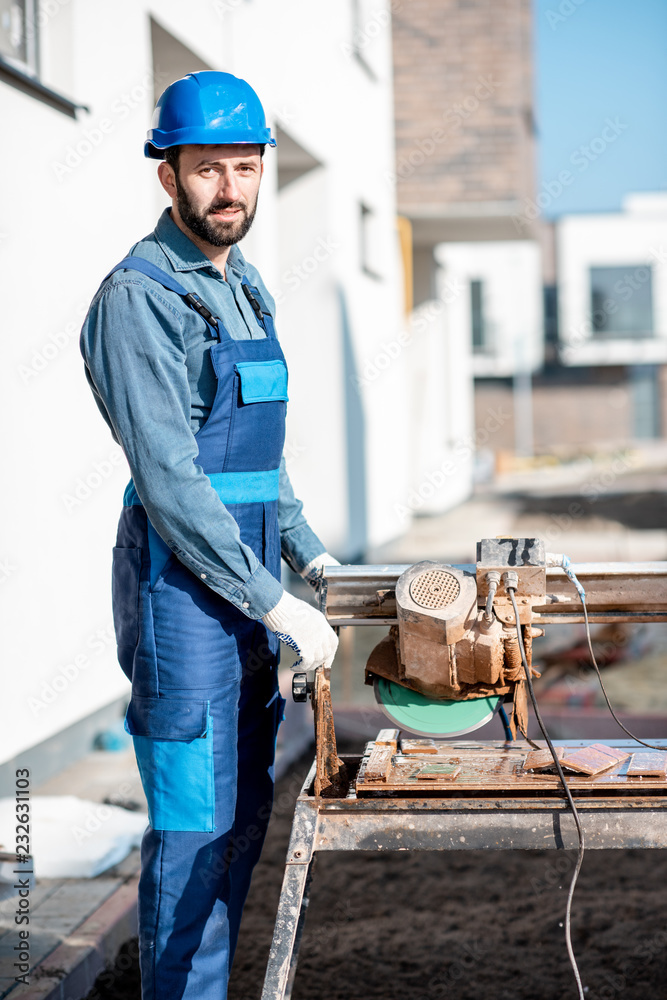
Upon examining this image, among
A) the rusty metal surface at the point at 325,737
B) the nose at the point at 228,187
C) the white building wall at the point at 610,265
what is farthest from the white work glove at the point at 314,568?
the white building wall at the point at 610,265

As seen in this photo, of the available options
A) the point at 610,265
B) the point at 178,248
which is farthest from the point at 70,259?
the point at 610,265

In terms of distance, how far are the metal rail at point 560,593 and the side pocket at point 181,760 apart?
351 mm

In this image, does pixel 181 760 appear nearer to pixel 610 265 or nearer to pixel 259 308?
pixel 259 308

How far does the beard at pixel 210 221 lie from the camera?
7.26ft

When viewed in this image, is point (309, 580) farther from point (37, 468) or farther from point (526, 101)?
point (526, 101)

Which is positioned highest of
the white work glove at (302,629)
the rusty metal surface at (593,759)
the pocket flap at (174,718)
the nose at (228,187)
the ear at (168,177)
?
the ear at (168,177)

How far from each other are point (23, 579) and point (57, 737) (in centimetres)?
69

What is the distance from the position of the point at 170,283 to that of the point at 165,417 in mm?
283

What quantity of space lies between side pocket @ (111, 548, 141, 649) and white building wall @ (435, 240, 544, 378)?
1420 inches

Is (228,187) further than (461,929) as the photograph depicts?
No

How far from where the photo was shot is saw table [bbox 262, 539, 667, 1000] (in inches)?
76.5

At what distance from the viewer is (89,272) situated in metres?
4.67

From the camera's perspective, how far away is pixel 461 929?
3.43m

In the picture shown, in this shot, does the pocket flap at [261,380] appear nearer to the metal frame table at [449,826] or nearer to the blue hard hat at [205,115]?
the blue hard hat at [205,115]
